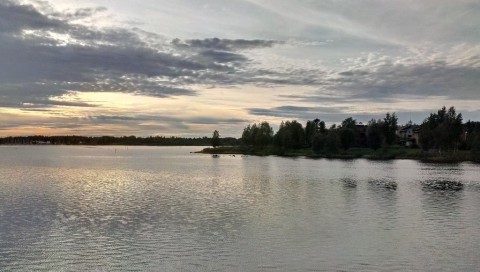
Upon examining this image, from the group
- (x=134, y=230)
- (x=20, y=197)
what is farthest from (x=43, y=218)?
(x=20, y=197)

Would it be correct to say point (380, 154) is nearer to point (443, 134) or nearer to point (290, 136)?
point (443, 134)

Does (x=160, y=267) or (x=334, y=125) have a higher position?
(x=334, y=125)

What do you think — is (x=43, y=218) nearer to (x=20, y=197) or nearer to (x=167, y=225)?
(x=167, y=225)

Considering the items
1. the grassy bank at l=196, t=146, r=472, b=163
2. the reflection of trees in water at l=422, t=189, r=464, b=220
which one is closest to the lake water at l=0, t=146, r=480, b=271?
the reflection of trees in water at l=422, t=189, r=464, b=220

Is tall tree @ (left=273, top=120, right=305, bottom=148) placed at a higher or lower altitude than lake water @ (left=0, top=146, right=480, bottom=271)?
higher

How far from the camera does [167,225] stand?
26.7m

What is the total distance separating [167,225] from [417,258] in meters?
13.5

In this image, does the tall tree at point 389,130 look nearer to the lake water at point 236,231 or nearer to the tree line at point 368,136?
the tree line at point 368,136

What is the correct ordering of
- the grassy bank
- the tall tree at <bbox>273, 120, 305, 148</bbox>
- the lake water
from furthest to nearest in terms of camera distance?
the tall tree at <bbox>273, 120, 305, 148</bbox> → the grassy bank → the lake water

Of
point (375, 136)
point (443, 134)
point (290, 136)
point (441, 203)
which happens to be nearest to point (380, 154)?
point (375, 136)

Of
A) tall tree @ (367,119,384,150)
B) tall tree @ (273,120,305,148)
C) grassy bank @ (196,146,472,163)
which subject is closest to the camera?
grassy bank @ (196,146,472,163)

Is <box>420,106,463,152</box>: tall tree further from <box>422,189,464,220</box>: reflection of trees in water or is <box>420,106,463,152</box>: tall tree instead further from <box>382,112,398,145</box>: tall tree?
<box>422,189,464,220</box>: reflection of trees in water

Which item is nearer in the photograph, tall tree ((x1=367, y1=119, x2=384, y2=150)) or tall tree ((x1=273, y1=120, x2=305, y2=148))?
tall tree ((x1=367, y1=119, x2=384, y2=150))

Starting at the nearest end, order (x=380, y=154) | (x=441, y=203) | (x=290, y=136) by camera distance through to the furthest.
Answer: (x=441, y=203)
(x=380, y=154)
(x=290, y=136)
